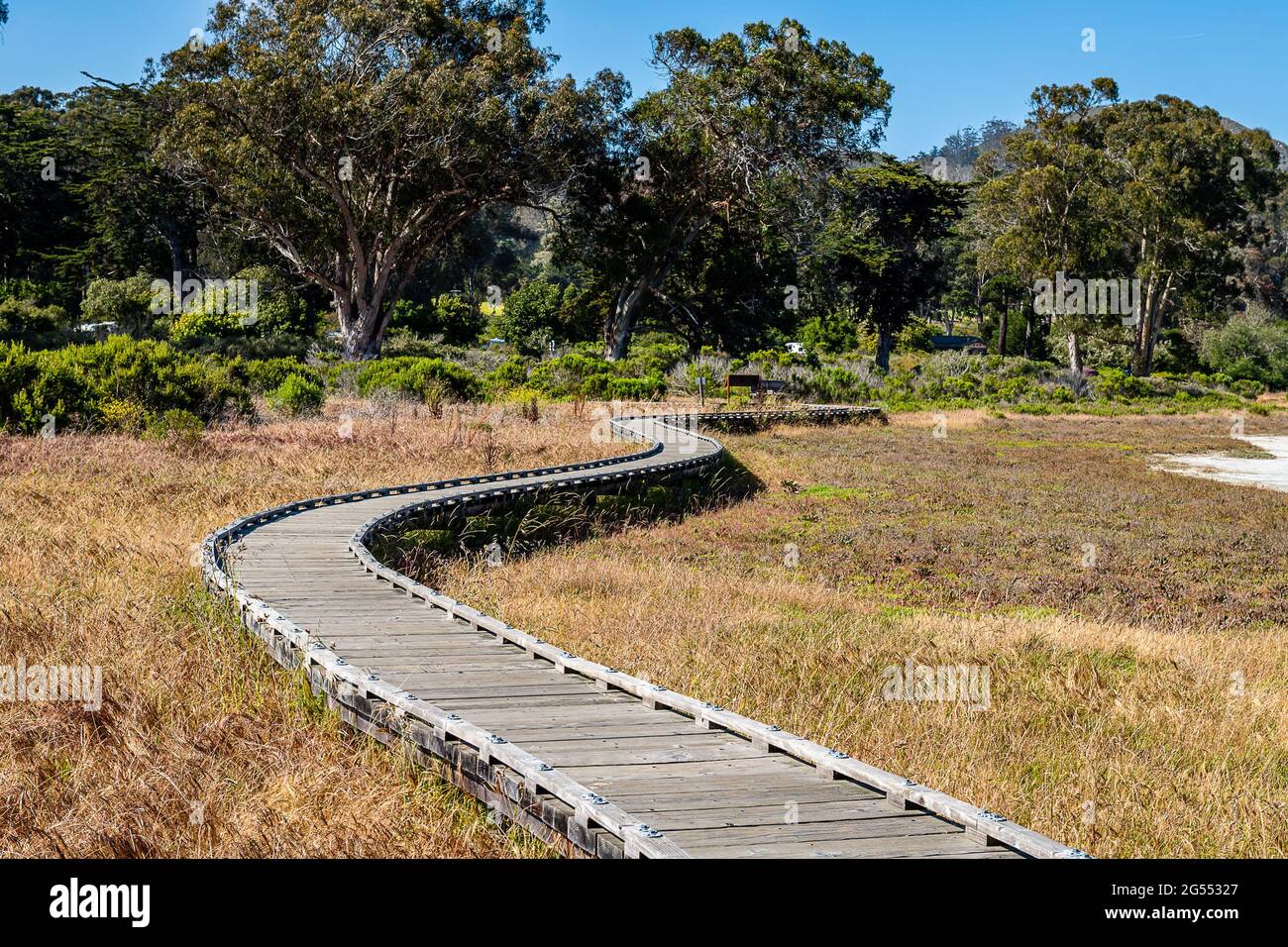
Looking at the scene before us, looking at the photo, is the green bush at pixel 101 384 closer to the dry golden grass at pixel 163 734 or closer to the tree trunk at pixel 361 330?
the dry golden grass at pixel 163 734

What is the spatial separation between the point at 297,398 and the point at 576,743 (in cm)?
1982

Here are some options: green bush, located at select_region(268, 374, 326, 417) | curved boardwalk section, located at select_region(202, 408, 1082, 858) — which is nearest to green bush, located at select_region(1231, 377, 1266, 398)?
green bush, located at select_region(268, 374, 326, 417)

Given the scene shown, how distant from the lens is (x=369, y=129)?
37906 millimetres

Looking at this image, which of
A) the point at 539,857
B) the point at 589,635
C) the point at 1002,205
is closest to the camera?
the point at 539,857

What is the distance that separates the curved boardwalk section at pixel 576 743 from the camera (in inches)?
190

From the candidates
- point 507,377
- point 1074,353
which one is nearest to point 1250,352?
point 1074,353

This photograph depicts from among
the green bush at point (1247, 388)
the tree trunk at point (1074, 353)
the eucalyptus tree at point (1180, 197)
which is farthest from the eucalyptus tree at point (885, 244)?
the green bush at point (1247, 388)

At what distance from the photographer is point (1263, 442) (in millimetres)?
33750

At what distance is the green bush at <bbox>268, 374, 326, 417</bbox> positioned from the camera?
24156mm

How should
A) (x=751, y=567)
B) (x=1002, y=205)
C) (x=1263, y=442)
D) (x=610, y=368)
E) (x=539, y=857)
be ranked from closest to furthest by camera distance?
(x=539, y=857) < (x=751, y=567) < (x=1263, y=442) < (x=610, y=368) < (x=1002, y=205)

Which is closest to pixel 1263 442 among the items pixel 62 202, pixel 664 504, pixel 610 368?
pixel 610 368

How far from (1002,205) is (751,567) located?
4697 cm

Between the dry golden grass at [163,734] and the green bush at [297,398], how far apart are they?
1034cm
